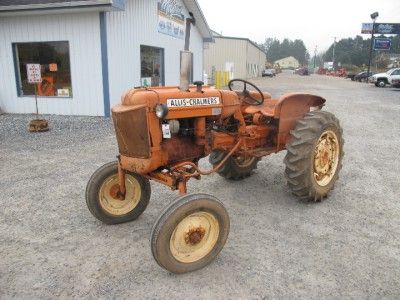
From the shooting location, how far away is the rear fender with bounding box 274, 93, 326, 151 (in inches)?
168

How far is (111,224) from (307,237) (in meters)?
1.93

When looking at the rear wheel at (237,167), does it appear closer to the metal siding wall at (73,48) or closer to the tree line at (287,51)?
the metal siding wall at (73,48)

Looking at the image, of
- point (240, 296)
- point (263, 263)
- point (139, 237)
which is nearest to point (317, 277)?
point (263, 263)

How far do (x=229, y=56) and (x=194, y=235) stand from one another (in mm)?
35839

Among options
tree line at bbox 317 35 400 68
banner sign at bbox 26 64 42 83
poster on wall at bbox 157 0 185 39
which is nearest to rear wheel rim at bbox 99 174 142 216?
banner sign at bbox 26 64 42 83

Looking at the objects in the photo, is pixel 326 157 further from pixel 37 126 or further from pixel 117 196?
pixel 37 126

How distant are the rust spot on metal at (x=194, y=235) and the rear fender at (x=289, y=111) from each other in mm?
1783

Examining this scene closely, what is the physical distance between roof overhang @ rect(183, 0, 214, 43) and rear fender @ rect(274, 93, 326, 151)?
11.3 meters

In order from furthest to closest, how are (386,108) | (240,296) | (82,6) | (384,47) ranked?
1. (384,47)
2. (386,108)
3. (82,6)
4. (240,296)

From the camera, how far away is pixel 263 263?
10.1ft

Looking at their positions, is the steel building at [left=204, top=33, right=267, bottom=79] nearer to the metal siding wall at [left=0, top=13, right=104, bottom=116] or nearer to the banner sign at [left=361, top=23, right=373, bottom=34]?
the banner sign at [left=361, top=23, right=373, bottom=34]

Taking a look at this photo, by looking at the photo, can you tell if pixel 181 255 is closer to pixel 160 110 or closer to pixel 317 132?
pixel 160 110

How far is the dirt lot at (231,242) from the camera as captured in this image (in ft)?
9.09

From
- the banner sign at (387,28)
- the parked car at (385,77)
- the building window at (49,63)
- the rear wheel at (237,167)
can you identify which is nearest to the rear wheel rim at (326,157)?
the rear wheel at (237,167)
